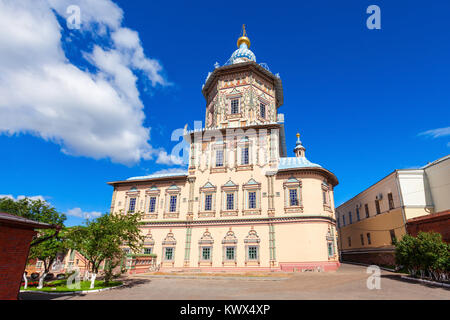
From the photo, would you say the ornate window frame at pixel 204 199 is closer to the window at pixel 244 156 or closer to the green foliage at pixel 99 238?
the window at pixel 244 156

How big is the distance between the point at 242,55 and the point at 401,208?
24404 mm

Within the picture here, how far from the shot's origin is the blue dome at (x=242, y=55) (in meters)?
32.2

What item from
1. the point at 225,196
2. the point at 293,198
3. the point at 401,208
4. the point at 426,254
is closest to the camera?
the point at 426,254

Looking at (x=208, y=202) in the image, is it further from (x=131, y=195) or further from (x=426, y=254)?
(x=426, y=254)

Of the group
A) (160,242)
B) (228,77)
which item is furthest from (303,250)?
(228,77)

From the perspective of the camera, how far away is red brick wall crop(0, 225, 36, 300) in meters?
8.55

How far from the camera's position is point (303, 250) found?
2192 cm

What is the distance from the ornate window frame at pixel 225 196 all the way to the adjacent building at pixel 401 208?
14280mm

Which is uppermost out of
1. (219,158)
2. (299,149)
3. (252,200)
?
(299,149)

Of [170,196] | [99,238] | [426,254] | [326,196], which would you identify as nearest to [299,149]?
[326,196]

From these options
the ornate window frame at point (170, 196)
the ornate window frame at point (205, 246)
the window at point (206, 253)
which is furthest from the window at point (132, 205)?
the window at point (206, 253)

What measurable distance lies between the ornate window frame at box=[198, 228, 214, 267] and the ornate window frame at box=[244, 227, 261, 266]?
332 centimetres

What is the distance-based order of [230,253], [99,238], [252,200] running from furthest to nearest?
[252,200], [230,253], [99,238]

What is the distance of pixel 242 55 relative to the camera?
3272 centimetres
